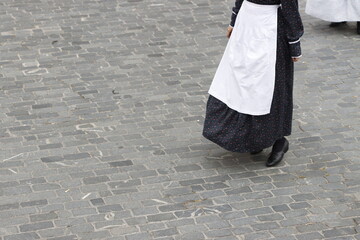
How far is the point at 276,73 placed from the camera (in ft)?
22.0

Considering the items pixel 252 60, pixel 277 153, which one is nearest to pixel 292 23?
pixel 252 60

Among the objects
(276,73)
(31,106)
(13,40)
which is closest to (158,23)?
(13,40)

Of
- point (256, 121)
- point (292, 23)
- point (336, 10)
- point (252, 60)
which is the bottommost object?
point (336, 10)

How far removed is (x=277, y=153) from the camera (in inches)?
273

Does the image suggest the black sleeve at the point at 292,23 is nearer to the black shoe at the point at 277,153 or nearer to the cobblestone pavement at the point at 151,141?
the black shoe at the point at 277,153

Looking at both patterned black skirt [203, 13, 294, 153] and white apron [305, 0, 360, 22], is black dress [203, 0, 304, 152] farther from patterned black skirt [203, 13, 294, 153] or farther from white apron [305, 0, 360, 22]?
white apron [305, 0, 360, 22]

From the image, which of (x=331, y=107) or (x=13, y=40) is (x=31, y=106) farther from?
(x=331, y=107)

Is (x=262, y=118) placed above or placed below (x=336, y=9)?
above

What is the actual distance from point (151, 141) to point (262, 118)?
109 cm

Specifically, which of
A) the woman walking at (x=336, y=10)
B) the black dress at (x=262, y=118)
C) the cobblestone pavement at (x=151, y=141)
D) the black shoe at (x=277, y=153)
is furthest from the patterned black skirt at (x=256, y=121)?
the woman walking at (x=336, y=10)

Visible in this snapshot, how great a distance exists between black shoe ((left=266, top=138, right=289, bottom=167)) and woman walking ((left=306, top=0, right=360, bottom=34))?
339 cm

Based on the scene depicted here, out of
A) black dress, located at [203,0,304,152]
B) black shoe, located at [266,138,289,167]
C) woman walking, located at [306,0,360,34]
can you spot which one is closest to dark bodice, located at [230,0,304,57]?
black dress, located at [203,0,304,152]

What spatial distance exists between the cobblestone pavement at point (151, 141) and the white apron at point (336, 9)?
216 mm

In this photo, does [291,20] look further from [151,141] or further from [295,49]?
[151,141]
